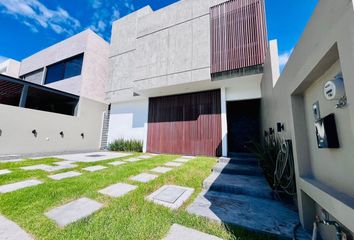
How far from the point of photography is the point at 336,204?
1055 mm

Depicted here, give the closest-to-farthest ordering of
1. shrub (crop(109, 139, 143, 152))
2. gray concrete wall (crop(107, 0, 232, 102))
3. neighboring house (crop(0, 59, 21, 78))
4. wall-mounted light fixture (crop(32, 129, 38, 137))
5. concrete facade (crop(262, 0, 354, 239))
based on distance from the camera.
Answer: concrete facade (crop(262, 0, 354, 239)) < gray concrete wall (crop(107, 0, 232, 102)) < wall-mounted light fixture (crop(32, 129, 38, 137)) < shrub (crop(109, 139, 143, 152)) < neighboring house (crop(0, 59, 21, 78))

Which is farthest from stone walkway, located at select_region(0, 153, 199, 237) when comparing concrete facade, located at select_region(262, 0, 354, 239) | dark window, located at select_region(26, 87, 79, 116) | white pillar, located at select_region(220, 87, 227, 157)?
dark window, located at select_region(26, 87, 79, 116)

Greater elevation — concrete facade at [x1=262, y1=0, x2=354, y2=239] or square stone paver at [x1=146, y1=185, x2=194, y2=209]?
concrete facade at [x1=262, y1=0, x2=354, y2=239]

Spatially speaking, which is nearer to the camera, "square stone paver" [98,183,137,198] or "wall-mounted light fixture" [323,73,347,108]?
"wall-mounted light fixture" [323,73,347,108]

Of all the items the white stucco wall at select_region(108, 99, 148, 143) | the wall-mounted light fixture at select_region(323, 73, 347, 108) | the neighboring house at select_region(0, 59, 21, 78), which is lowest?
the wall-mounted light fixture at select_region(323, 73, 347, 108)

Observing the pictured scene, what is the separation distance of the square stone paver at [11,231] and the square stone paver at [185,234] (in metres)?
1.30

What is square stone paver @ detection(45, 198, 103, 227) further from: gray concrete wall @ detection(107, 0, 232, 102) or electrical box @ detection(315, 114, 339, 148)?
gray concrete wall @ detection(107, 0, 232, 102)

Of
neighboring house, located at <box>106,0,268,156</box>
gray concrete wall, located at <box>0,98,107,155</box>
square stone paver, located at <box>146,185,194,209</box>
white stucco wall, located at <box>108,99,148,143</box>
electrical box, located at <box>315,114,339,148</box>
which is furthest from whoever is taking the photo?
white stucco wall, located at <box>108,99,148,143</box>

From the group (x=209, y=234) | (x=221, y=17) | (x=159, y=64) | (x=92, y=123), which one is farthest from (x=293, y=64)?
(x=92, y=123)

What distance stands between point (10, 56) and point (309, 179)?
20482 mm

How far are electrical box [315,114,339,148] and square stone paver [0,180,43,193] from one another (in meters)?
4.28

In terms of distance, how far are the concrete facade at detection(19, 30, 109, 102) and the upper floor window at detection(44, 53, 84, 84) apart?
0.24 metres

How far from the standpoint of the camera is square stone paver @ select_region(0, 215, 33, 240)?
4.53ft

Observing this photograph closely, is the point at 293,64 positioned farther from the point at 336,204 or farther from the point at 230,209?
the point at 230,209
